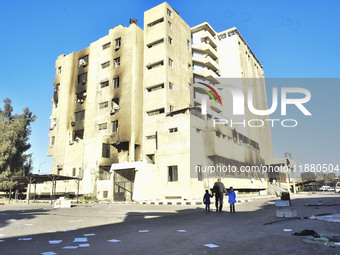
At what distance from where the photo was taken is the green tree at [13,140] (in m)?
43.9

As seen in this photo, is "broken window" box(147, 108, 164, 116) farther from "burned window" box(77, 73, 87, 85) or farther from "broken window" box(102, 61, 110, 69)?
"burned window" box(77, 73, 87, 85)

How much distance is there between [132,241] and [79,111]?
50.0 meters

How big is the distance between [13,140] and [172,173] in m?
31.8

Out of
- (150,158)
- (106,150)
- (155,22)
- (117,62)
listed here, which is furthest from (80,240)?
(155,22)

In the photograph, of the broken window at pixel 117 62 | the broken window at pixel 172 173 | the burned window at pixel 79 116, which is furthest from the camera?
the burned window at pixel 79 116

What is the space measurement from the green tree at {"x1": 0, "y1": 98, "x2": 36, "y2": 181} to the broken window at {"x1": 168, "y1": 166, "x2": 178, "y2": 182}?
2945cm

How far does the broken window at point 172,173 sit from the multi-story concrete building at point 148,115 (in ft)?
0.41

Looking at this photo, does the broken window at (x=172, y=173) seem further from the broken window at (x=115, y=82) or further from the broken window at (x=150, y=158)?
the broken window at (x=115, y=82)

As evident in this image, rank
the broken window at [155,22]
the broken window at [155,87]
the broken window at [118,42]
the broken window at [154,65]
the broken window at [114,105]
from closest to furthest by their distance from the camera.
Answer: the broken window at [155,87], the broken window at [154,65], the broken window at [114,105], the broken window at [155,22], the broken window at [118,42]

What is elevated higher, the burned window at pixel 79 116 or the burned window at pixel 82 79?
the burned window at pixel 82 79

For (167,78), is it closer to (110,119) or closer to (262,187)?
(110,119)

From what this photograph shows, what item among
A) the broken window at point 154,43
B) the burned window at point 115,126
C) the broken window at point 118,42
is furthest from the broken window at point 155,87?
the broken window at point 118,42

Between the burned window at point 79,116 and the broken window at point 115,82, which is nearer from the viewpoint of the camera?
the broken window at point 115,82

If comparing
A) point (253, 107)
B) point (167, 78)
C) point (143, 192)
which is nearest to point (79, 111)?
point (167, 78)
